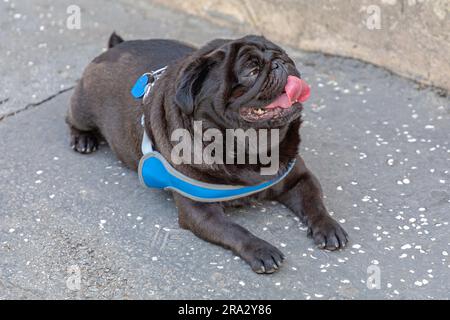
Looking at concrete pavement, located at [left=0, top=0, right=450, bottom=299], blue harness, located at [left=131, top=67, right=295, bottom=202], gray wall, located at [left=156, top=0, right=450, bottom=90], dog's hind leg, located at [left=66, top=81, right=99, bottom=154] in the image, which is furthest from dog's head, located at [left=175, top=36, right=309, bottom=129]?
gray wall, located at [left=156, top=0, right=450, bottom=90]

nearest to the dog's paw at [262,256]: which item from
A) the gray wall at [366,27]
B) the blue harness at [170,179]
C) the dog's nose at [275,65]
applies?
the blue harness at [170,179]

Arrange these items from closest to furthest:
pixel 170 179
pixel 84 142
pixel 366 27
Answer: pixel 170 179 < pixel 84 142 < pixel 366 27

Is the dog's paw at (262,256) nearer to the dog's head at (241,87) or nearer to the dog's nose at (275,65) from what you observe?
the dog's head at (241,87)

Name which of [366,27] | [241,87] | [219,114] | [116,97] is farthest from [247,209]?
[366,27]

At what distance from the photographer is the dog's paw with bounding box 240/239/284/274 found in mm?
3516

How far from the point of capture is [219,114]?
357cm

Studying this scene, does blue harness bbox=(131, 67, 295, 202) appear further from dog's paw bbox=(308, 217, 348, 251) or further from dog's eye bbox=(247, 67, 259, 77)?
dog's eye bbox=(247, 67, 259, 77)

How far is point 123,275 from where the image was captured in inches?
143

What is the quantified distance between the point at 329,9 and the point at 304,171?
1612mm

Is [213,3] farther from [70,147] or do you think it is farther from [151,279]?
[151,279]

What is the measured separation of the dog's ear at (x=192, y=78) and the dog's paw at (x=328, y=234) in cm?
84

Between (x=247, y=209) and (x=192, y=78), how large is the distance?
2.78 feet

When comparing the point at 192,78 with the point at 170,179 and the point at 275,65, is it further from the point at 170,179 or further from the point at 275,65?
the point at 170,179
